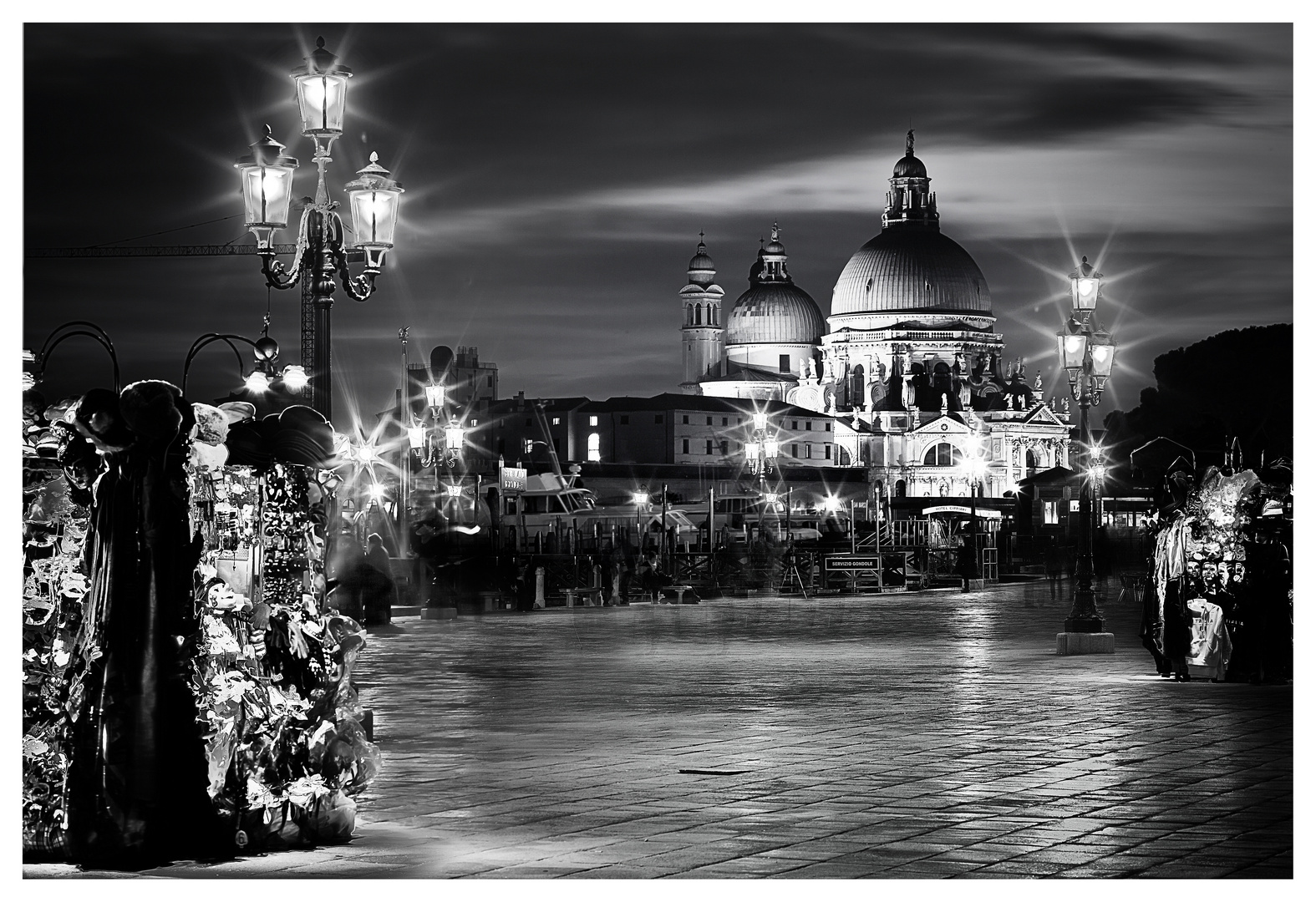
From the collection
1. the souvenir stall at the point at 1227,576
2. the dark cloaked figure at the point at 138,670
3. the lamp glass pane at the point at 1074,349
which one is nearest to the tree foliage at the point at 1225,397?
the souvenir stall at the point at 1227,576

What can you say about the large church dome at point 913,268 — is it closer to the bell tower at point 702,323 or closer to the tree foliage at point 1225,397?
the bell tower at point 702,323

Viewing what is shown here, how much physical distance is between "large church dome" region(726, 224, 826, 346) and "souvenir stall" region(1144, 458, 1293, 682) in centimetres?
10851

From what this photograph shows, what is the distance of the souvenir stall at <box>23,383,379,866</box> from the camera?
558 cm

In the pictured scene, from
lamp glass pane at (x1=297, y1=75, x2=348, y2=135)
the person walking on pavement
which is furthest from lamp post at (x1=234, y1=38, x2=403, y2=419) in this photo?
the person walking on pavement

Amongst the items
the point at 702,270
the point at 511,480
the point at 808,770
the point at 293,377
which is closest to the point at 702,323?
the point at 702,270

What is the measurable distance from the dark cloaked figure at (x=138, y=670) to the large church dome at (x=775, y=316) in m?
115

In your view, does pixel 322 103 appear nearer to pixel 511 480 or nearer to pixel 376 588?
pixel 376 588

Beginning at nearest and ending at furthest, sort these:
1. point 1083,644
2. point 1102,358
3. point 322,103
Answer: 1. point 322,103
2. point 1083,644
3. point 1102,358

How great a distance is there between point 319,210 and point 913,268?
101071 millimetres

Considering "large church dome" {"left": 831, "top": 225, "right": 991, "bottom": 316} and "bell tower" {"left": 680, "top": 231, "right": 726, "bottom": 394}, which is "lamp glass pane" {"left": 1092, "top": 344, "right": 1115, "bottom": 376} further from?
"bell tower" {"left": 680, "top": 231, "right": 726, "bottom": 394}

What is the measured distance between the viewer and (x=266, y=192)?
10359 mm
